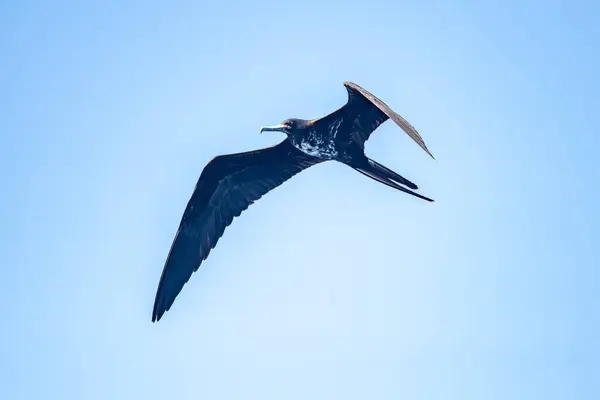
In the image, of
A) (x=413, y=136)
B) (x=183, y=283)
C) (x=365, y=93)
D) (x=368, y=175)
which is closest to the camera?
(x=413, y=136)

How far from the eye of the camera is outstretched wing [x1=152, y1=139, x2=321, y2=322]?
12.8 m

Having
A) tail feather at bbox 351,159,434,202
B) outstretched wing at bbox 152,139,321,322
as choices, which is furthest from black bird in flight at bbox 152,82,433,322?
tail feather at bbox 351,159,434,202

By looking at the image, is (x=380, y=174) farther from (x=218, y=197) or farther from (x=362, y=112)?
(x=218, y=197)

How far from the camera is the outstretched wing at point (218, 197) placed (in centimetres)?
1276

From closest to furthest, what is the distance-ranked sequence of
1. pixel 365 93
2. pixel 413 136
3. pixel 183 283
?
1. pixel 413 136
2. pixel 365 93
3. pixel 183 283

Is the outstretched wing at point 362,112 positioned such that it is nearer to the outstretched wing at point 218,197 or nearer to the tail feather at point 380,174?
the tail feather at point 380,174

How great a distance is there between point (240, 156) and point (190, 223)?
1107 millimetres

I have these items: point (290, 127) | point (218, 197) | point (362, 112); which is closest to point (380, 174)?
point (362, 112)

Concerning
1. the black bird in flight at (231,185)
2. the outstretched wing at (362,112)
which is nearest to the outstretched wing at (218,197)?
the black bird in flight at (231,185)

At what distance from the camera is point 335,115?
39.4ft

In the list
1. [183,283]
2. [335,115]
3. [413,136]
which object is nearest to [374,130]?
[335,115]

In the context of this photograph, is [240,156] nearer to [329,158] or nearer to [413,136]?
[329,158]

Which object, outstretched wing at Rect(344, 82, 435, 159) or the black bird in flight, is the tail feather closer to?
the black bird in flight

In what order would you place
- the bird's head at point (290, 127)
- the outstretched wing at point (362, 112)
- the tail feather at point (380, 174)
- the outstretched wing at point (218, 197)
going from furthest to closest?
the outstretched wing at point (218, 197) → the bird's head at point (290, 127) → the tail feather at point (380, 174) → the outstretched wing at point (362, 112)
